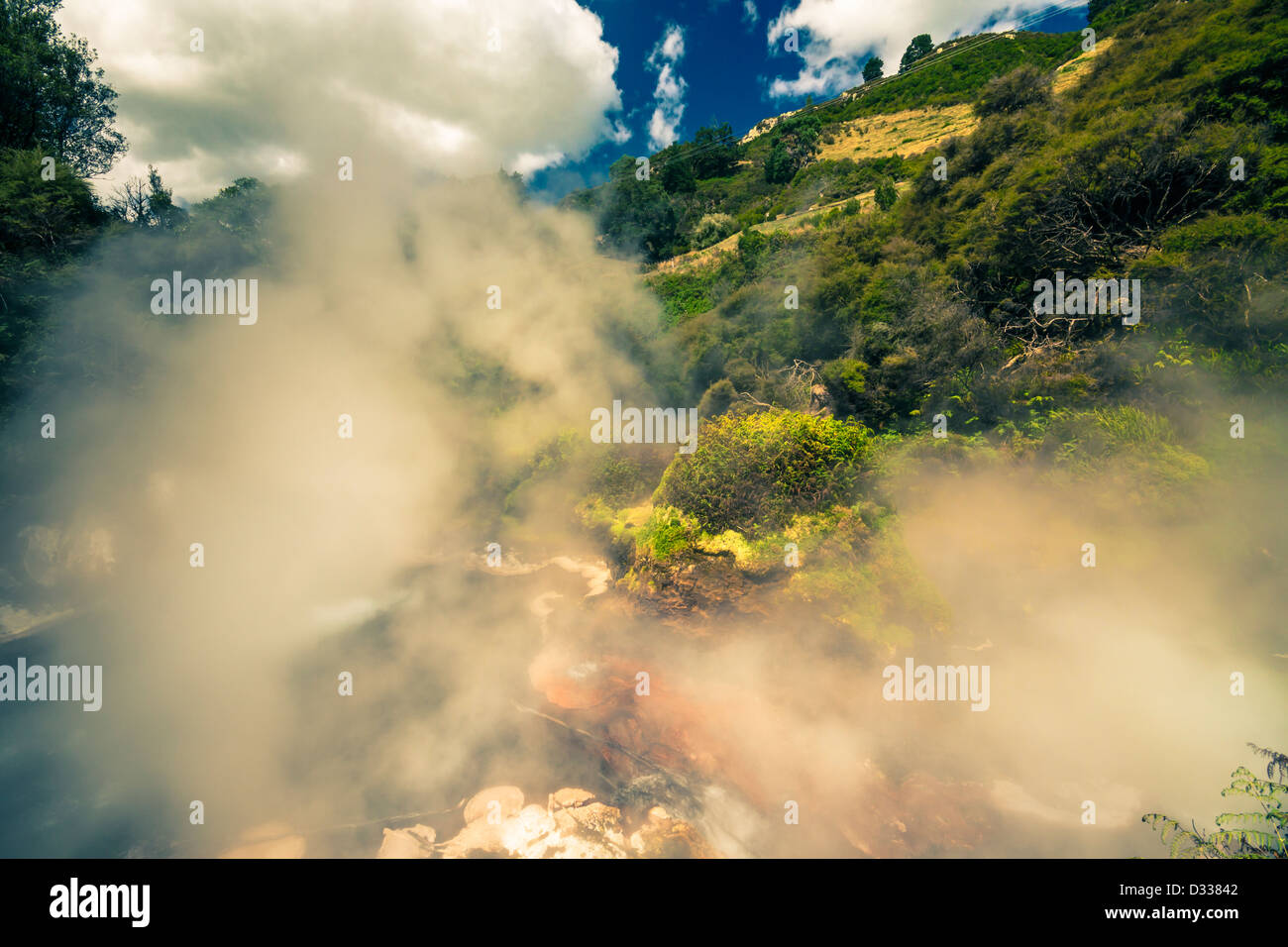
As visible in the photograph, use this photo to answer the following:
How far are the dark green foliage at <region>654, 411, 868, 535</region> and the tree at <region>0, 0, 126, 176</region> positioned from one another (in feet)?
72.5

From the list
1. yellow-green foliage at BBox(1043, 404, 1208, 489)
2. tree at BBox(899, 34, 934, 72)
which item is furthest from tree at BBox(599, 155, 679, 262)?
tree at BBox(899, 34, 934, 72)

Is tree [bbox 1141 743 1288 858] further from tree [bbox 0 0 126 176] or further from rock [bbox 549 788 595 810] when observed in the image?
tree [bbox 0 0 126 176]

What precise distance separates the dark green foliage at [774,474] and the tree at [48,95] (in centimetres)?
2209

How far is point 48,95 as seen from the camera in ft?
46.3

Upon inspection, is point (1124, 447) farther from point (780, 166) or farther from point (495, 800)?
point (780, 166)

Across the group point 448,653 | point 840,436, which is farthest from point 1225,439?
point 448,653

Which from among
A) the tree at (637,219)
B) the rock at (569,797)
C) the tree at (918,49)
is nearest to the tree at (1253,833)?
the rock at (569,797)

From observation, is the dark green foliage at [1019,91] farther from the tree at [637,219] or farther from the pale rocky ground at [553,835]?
the pale rocky ground at [553,835]

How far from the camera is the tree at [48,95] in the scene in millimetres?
13180

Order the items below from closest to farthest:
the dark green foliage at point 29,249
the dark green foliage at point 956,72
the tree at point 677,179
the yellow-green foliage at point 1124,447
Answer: the yellow-green foliage at point 1124,447, the dark green foliage at point 29,249, the dark green foliage at point 956,72, the tree at point 677,179

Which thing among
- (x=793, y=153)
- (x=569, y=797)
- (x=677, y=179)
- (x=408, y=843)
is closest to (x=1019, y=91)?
(x=569, y=797)

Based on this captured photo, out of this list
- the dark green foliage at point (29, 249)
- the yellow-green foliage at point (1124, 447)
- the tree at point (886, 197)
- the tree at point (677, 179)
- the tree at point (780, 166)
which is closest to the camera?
the yellow-green foliage at point (1124, 447)
